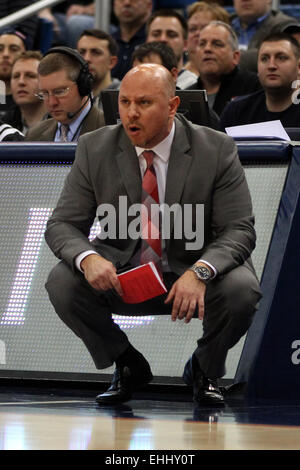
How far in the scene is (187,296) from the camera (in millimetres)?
3303

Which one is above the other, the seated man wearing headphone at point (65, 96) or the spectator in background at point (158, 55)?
the spectator in background at point (158, 55)

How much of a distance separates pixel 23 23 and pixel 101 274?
542cm

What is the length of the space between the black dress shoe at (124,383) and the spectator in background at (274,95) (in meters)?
2.49

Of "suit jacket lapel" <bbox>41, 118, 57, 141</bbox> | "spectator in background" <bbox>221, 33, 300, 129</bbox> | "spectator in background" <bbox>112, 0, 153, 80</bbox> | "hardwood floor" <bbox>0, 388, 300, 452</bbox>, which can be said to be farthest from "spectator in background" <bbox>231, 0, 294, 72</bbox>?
"hardwood floor" <bbox>0, 388, 300, 452</bbox>

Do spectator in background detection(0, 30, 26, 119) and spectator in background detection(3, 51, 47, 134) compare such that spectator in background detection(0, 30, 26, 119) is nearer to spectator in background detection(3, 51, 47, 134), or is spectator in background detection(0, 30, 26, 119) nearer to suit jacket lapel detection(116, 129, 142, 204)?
spectator in background detection(3, 51, 47, 134)

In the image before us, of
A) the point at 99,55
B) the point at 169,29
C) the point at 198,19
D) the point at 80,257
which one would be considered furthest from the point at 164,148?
the point at 198,19

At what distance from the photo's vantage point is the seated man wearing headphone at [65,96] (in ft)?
17.1

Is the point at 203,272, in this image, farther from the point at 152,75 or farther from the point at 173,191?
the point at 152,75

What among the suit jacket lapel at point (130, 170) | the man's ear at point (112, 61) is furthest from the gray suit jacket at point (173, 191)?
the man's ear at point (112, 61)

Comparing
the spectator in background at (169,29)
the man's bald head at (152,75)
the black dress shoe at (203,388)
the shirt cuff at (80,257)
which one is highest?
the spectator in background at (169,29)

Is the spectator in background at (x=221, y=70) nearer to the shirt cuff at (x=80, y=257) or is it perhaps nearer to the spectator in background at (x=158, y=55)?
the spectator in background at (x=158, y=55)

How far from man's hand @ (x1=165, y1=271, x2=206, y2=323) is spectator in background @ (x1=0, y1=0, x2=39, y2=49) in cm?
525
